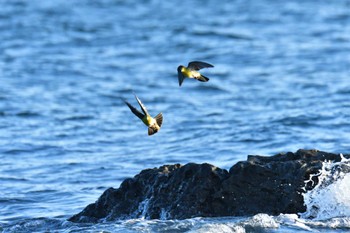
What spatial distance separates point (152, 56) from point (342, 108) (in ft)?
18.7

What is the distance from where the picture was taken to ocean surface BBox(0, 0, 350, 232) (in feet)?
27.1

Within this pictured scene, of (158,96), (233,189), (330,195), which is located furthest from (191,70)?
(158,96)

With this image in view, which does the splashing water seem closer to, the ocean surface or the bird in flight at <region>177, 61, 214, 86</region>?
the ocean surface

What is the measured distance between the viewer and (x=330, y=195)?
22.0 ft

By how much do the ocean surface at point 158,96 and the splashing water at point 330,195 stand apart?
1cm

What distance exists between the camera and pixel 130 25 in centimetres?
2006

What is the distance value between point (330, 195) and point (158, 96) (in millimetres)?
7514

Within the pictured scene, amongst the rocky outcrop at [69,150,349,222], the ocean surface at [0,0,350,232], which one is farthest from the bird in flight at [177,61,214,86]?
the ocean surface at [0,0,350,232]

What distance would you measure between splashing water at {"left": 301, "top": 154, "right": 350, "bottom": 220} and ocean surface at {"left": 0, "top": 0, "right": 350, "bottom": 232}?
13mm

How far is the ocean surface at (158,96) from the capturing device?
8273mm

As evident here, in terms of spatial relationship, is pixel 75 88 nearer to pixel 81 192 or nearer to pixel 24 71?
pixel 24 71

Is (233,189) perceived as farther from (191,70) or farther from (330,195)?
(191,70)

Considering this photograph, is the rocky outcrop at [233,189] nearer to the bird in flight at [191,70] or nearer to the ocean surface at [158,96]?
the ocean surface at [158,96]

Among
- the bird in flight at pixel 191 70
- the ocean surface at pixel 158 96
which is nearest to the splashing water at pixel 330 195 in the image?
the ocean surface at pixel 158 96
